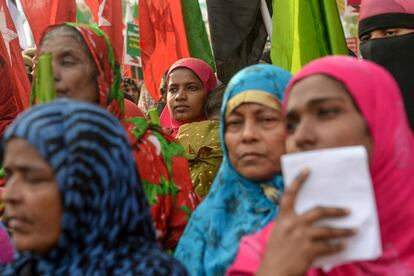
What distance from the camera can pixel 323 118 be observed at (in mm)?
2154

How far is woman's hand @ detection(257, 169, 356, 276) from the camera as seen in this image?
6.30ft

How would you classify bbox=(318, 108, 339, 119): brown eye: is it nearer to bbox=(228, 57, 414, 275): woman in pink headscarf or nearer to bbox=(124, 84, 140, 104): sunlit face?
bbox=(228, 57, 414, 275): woman in pink headscarf

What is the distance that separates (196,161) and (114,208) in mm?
2551

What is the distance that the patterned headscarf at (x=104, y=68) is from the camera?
3.51 meters

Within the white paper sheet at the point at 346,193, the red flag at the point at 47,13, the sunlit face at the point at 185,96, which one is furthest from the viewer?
the red flag at the point at 47,13

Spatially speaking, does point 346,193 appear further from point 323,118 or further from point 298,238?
point 323,118

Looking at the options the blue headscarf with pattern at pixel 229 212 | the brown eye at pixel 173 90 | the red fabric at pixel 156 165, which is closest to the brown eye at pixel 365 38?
the blue headscarf with pattern at pixel 229 212

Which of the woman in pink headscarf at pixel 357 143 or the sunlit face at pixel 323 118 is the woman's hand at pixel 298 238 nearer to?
the woman in pink headscarf at pixel 357 143

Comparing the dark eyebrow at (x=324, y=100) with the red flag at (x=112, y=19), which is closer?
the dark eyebrow at (x=324, y=100)

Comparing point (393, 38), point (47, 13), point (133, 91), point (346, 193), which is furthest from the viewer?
point (133, 91)

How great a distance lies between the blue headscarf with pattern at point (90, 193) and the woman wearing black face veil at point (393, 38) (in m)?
2.29

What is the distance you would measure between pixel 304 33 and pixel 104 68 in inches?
58.3

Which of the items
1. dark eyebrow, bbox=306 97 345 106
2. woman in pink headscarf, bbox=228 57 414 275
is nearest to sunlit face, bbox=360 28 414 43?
woman in pink headscarf, bbox=228 57 414 275

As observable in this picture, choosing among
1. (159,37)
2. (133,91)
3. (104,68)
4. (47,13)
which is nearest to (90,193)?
(104,68)
